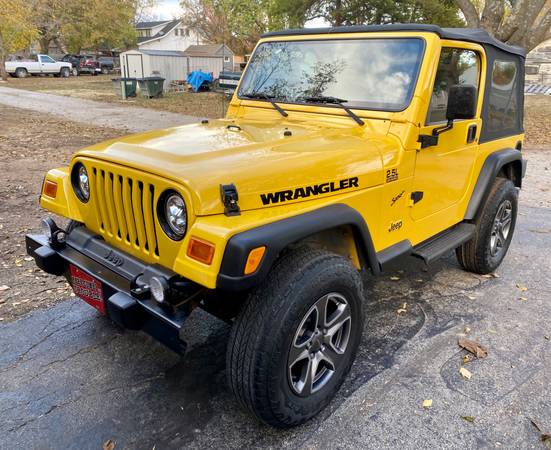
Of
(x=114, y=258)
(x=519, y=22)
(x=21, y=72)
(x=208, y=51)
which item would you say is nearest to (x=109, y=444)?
(x=114, y=258)

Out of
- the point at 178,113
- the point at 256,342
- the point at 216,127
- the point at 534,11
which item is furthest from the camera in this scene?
the point at 178,113

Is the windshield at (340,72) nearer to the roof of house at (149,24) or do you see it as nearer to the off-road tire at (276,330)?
the off-road tire at (276,330)

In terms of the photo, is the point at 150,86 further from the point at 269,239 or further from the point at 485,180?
the point at 269,239

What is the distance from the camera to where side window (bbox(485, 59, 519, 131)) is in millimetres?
3955

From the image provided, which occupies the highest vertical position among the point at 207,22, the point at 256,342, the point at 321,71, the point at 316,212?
the point at 207,22

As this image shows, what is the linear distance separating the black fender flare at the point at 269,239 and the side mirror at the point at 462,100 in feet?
3.58

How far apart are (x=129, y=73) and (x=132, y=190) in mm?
24596

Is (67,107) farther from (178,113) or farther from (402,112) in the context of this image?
(402,112)

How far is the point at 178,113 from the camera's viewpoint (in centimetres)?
1619

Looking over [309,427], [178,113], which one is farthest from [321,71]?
[178,113]

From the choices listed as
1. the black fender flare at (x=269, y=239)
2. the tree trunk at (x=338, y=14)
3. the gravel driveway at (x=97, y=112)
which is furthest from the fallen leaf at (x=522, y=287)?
the tree trunk at (x=338, y=14)

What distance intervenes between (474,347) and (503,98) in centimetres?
222

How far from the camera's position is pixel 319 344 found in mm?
2555

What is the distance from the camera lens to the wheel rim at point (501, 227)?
431 cm
